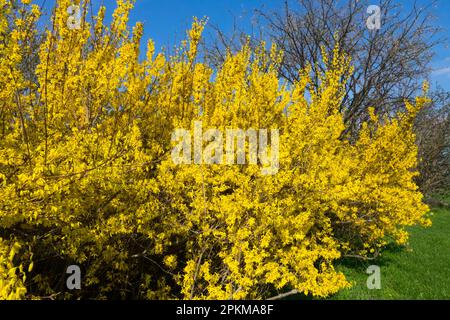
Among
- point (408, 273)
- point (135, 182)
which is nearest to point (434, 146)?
point (408, 273)

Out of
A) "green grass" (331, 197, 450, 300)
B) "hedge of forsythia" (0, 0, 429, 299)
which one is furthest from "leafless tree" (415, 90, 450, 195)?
"hedge of forsythia" (0, 0, 429, 299)

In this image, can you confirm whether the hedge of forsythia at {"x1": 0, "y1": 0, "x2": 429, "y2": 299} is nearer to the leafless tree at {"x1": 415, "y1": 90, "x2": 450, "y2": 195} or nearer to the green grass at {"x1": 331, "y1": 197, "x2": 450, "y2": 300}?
the green grass at {"x1": 331, "y1": 197, "x2": 450, "y2": 300}

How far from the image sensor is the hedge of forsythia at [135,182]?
9.65 feet

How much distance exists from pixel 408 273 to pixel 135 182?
20.8 feet

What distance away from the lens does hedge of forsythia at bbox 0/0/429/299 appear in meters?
2.94

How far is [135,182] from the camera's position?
3.34 metres

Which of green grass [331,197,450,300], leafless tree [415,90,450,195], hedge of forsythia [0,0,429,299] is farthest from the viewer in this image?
leafless tree [415,90,450,195]

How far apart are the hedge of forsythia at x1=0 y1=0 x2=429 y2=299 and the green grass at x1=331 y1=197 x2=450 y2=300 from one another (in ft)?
5.47

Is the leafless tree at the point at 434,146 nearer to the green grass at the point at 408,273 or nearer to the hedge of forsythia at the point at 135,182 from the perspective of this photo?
the green grass at the point at 408,273

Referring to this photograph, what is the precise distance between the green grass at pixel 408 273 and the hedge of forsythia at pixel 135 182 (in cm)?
167

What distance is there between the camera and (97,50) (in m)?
4.44

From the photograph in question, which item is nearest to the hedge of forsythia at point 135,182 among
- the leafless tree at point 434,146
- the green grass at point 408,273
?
the green grass at point 408,273

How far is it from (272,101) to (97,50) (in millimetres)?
2608
